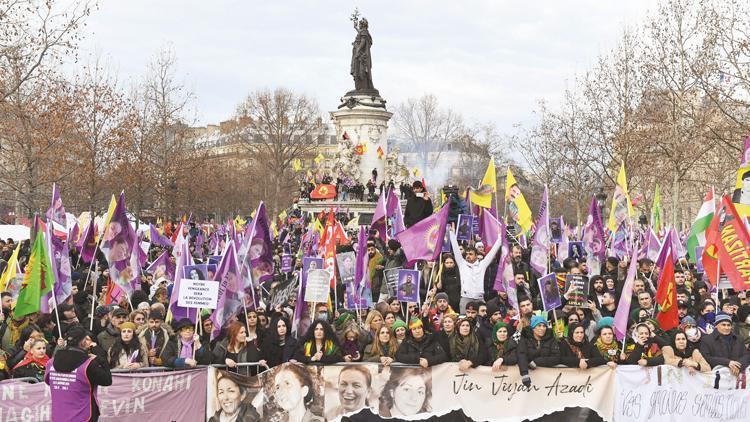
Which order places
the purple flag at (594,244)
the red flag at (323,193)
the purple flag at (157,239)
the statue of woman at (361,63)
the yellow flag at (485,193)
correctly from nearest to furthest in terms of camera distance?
the yellow flag at (485,193), the purple flag at (594,244), the purple flag at (157,239), the red flag at (323,193), the statue of woman at (361,63)

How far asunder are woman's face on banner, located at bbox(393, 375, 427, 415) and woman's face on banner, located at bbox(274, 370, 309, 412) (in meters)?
0.92

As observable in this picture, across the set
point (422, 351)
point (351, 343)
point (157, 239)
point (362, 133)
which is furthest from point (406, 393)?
point (362, 133)

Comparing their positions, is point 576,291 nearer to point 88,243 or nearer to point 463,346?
point 463,346

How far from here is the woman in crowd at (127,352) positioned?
8961 mm

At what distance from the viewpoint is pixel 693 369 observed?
8.77 metres

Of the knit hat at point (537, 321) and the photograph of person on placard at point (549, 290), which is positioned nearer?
the knit hat at point (537, 321)

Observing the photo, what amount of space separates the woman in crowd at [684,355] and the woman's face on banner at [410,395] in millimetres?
2418

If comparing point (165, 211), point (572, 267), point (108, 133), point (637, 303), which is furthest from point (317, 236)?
point (165, 211)

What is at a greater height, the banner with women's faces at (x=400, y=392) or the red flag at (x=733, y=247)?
the red flag at (x=733, y=247)

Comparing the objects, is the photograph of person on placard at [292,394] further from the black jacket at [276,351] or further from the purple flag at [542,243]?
the purple flag at [542,243]

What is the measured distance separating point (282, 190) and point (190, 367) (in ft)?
213

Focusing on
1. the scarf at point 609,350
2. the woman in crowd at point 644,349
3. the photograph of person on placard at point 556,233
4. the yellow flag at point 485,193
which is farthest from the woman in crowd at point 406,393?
the photograph of person on placard at point 556,233

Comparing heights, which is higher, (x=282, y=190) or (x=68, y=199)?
(x=282, y=190)

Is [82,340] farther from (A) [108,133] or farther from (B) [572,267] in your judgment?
(A) [108,133]
